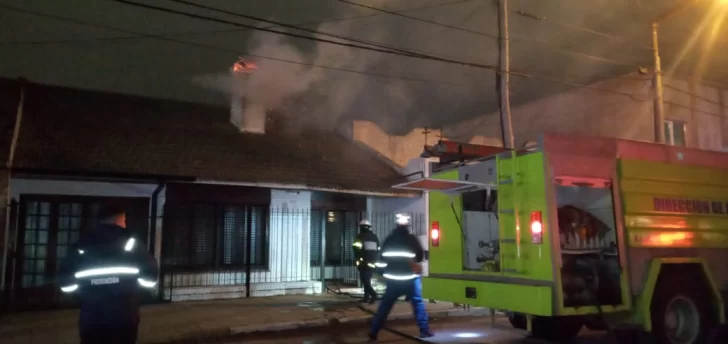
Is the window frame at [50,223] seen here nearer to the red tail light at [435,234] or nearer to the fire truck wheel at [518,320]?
the red tail light at [435,234]

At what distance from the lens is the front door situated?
10.3m

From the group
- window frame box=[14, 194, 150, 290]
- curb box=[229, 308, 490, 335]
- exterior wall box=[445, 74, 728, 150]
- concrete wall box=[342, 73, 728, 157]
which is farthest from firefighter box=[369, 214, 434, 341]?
exterior wall box=[445, 74, 728, 150]

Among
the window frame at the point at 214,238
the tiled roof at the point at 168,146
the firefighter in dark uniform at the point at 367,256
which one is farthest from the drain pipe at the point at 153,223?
the firefighter in dark uniform at the point at 367,256

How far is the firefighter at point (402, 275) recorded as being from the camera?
7.01 meters

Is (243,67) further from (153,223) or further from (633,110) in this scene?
(633,110)

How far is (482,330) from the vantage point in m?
8.08

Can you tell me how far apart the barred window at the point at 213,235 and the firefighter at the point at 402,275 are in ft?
18.5

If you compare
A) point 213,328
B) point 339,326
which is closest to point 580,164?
point 339,326

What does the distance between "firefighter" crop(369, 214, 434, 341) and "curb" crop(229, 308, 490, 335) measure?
172 cm

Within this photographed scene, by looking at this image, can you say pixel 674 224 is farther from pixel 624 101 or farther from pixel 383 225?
pixel 624 101

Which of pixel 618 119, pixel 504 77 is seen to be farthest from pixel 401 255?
pixel 618 119

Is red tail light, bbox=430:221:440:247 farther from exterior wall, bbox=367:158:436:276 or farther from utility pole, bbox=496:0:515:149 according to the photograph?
exterior wall, bbox=367:158:436:276

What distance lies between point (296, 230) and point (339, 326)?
15.7ft

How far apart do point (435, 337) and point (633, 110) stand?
39.3ft
